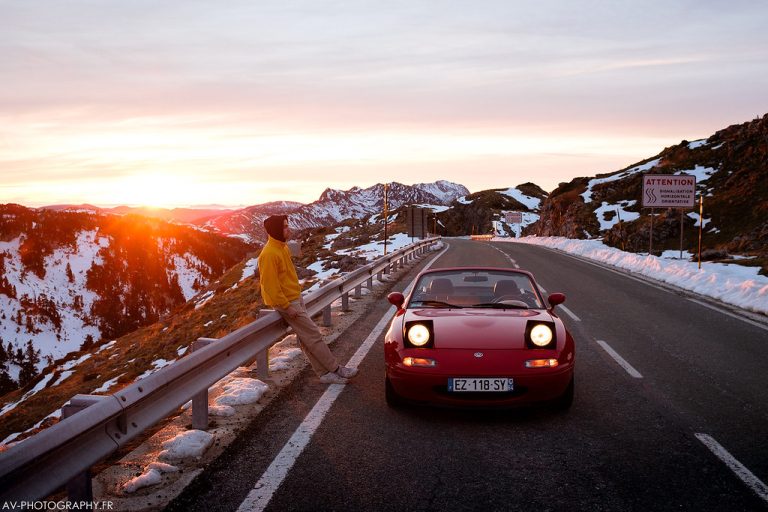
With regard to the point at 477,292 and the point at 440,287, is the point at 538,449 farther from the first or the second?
the point at 477,292

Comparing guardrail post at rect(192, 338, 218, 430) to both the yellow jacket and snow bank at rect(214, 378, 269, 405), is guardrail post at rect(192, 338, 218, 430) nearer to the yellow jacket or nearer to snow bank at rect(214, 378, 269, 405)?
snow bank at rect(214, 378, 269, 405)

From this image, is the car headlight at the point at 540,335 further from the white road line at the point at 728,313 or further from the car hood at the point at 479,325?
the white road line at the point at 728,313

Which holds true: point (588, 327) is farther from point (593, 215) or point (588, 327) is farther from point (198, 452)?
point (593, 215)

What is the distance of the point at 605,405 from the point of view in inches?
218

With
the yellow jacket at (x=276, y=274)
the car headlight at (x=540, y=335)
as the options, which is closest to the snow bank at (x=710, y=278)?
the car headlight at (x=540, y=335)

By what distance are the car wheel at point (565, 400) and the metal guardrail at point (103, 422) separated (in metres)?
2.91

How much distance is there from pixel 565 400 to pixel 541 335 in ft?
2.08

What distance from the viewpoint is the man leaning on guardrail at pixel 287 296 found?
6142mm

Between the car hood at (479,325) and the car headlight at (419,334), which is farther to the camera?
the car headlight at (419,334)

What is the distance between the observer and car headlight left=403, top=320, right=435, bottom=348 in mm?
5231

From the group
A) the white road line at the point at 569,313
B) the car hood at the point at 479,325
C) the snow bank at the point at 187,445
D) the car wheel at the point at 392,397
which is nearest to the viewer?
the snow bank at the point at 187,445

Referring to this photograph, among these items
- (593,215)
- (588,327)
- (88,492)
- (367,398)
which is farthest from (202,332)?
(593,215)

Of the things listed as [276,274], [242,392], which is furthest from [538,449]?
[276,274]

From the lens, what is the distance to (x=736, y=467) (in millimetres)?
4062
